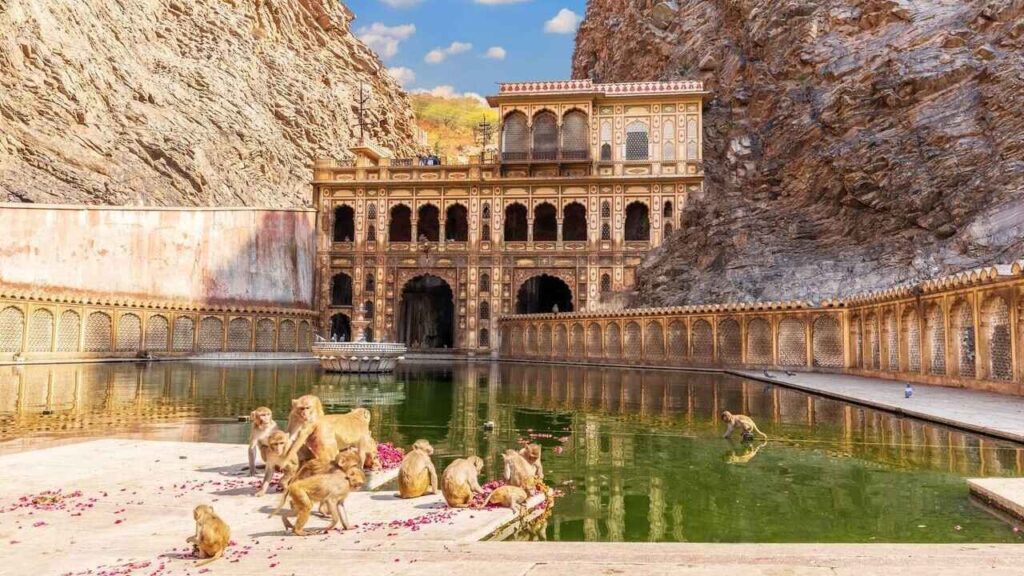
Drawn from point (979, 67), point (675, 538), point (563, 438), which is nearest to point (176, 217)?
point (563, 438)

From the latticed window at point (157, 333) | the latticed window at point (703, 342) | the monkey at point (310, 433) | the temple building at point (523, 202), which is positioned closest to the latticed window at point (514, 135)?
the temple building at point (523, 202)

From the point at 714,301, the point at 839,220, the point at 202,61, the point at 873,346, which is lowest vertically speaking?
the point at 873,346

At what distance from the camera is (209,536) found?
4449mm

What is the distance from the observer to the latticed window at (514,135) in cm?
4419

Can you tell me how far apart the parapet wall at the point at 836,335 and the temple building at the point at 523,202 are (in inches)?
Answer: 174

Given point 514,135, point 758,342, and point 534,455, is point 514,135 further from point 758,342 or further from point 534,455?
point 534,455

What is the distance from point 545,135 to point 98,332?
27.0 metres

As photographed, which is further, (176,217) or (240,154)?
(240,154)

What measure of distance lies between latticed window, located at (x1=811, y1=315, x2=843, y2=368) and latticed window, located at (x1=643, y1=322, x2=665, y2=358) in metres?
6.83

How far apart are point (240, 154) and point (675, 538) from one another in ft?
177

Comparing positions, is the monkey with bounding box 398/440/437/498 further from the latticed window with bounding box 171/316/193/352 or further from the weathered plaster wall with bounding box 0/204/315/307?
the latticed window with bounding box 171/316/193/352

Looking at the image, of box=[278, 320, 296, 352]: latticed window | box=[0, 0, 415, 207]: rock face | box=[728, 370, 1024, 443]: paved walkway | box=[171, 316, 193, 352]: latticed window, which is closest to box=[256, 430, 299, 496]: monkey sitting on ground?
box=[728, 370, 1024, 443]: paved walkway

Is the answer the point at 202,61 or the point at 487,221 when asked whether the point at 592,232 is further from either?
the point at 202,61

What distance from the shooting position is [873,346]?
73.6 feet
